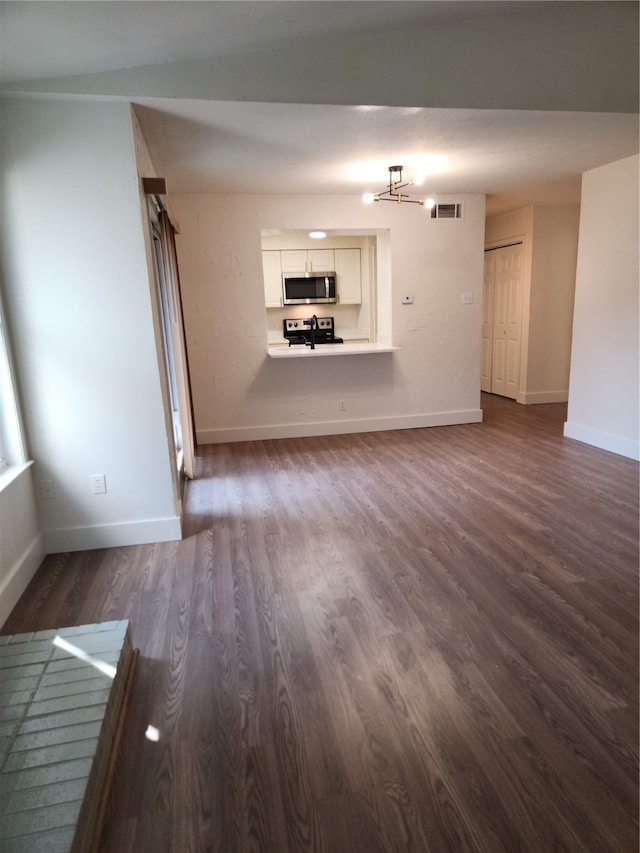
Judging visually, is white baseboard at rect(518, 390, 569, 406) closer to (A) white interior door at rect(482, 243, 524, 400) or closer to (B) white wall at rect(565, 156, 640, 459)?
(A) white interior door at rect(482, 243, 524, 400)

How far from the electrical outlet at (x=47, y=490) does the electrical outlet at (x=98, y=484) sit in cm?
21

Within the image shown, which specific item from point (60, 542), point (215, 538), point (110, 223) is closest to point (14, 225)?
point (110, 223)

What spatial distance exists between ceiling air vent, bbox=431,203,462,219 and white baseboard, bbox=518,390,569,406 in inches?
99.6

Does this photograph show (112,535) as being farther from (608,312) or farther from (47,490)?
(608,312)

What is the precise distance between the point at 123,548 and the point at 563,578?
7.92ft

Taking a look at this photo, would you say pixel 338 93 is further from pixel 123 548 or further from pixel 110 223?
pixel 123 548

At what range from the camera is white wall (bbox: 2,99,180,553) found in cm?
238

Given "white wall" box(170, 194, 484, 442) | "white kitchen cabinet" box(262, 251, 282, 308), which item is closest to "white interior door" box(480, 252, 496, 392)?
"white wall" box(170, 194, 484, 442)

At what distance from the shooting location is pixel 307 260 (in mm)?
6797

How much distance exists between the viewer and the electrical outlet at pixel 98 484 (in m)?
2.74

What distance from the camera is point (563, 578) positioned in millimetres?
2340

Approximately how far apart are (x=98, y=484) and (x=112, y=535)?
326mm

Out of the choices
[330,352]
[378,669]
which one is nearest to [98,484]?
[378,669]

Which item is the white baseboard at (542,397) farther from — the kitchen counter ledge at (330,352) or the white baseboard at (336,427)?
the kitchen counter ledge at (330,352)
